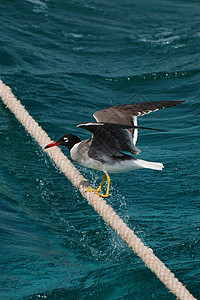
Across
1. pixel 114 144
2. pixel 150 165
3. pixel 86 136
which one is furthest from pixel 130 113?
pixel 86 136

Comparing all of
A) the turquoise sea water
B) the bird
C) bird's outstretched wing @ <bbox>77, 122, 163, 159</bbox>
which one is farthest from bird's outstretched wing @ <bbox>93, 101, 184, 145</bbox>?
the turquoise sea water

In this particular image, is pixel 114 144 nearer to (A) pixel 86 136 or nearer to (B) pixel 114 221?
(B) pixel 114 221

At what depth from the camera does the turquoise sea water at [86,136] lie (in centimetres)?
543

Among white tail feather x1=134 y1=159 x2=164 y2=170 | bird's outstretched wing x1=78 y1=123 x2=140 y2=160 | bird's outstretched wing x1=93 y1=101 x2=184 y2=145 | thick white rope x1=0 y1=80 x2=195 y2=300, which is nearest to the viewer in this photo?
thick white rope x1=0 y1=80 x2=195 y2=300

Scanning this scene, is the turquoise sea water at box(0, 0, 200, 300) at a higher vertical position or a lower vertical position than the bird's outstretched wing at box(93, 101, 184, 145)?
lower

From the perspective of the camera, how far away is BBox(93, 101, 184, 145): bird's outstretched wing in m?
5.74

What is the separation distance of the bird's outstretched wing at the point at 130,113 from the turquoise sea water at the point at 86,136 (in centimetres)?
146

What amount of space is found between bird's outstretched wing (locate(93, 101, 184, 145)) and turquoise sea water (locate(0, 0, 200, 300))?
4.80ft

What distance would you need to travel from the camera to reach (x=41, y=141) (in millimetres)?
6898

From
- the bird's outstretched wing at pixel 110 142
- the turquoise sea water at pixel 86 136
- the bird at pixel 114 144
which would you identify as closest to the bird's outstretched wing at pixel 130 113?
the bird at pixel 114 144

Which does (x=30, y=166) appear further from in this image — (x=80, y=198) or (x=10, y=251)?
(x=10, y=251)

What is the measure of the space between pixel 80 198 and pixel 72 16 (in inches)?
333

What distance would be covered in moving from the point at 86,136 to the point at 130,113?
9.46 feet

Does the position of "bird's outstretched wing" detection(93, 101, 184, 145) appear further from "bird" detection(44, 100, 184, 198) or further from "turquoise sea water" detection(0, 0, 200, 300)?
"turquoise sea water" detection(0, 0, 200, 300)
